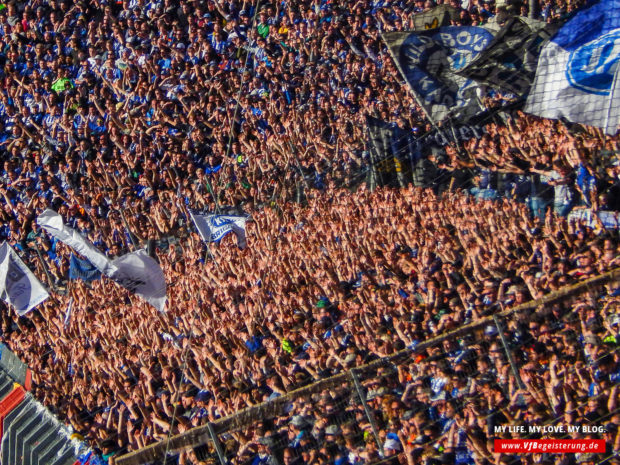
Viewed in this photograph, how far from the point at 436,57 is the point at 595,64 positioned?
1.59 metres

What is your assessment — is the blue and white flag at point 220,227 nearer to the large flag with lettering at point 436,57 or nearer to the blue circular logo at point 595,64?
the large flag with lettering at point 436,57

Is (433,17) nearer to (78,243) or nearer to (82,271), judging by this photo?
(78,243)

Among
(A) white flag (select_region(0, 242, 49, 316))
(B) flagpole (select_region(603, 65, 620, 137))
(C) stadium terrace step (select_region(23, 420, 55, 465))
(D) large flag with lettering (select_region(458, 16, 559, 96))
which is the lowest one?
(C) stadium terrace step (select_region(23, 420, 55, 465))

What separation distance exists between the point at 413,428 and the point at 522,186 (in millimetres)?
2934

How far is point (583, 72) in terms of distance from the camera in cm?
699

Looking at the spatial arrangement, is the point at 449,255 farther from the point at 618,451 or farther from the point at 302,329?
the point at 618,451

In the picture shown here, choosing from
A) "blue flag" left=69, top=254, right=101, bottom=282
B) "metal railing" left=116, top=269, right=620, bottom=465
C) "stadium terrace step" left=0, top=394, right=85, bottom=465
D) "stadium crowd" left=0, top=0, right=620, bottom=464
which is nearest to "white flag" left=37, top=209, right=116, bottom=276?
"stadium crowd" left=0, top=0, right=620, bottom=464

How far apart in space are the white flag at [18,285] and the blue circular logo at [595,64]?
7.33 metres

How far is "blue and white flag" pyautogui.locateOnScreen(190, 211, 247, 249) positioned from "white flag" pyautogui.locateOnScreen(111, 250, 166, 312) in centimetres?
Result: 87

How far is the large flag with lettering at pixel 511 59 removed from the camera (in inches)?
294

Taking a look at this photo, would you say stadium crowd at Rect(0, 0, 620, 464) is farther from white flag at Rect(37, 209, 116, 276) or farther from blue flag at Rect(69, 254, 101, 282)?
white flag at Rect(37, 209, 116, 276)

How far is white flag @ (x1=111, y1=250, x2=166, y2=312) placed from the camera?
9188 mm

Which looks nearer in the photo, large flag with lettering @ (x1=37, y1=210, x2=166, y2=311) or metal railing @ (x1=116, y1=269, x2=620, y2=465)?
metal railing @ (x1=116, y1=269, x2=620, y2=465)

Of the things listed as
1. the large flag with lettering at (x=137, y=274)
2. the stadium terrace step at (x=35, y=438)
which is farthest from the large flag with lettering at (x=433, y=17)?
the stadium terrace step at (x=35, y=438)
